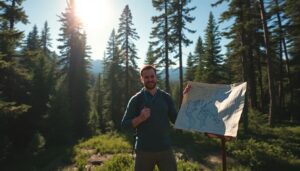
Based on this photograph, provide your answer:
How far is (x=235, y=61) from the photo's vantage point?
38.8 m

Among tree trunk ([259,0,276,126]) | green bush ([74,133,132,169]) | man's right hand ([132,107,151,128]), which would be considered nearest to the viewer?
man's right hand ([132,107,151,128])

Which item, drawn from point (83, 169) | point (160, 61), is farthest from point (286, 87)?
point (83, 169)

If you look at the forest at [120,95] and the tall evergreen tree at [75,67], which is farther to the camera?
the tall evergreen tree at [75,67]

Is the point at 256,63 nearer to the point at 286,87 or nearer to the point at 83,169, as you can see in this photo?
the point at 286,87

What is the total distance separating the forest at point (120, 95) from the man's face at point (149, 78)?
3.44 m

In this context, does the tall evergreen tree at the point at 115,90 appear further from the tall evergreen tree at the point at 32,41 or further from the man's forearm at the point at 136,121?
the man's forearm at the point at 136,121

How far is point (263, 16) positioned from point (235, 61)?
19.6m

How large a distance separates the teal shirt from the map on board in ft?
2.21

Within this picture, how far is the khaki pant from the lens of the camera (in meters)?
4.53

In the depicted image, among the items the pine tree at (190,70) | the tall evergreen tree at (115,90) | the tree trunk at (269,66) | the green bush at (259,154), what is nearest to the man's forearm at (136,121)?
the green bush at (259,154)

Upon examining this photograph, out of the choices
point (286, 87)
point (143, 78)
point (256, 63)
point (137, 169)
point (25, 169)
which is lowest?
point (25, 169)

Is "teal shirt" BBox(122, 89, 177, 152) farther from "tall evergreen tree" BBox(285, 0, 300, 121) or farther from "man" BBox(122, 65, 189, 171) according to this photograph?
"tall evergreen tree" BBox(285, 0, 300, 121)

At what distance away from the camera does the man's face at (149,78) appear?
459 cm

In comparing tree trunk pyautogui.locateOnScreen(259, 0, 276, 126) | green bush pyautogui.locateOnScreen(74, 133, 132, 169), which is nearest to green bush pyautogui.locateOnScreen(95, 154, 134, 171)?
green bush pyautogui.locateOnScreen(74, 133, 132, 169)
